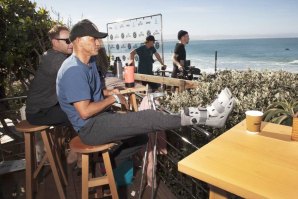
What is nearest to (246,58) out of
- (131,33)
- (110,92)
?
(131,33)

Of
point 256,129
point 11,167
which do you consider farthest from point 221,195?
point 11,167

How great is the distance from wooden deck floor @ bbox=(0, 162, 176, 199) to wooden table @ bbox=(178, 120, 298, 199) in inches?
59.6

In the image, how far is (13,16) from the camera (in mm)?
4656

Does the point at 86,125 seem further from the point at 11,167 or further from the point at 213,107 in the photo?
the point at 11,167

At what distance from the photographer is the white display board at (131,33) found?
9594mm

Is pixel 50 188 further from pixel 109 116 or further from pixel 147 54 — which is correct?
pixel 147 54

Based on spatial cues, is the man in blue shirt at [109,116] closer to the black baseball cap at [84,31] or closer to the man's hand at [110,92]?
the black baseball cap at [84,31]

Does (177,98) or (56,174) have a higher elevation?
(177,98)

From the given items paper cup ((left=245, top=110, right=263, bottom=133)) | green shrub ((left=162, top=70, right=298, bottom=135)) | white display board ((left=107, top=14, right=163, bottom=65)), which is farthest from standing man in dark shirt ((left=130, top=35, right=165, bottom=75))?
paper cup ((left=245, top=110, right=263, bottom=133))

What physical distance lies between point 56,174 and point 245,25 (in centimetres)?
9412

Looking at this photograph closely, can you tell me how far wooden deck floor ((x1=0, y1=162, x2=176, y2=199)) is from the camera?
2.76 meters

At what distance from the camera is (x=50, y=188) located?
2963 millimetres

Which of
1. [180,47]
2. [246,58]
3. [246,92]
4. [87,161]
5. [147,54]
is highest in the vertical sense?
[180,47]

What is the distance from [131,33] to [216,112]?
9958 millimetres
